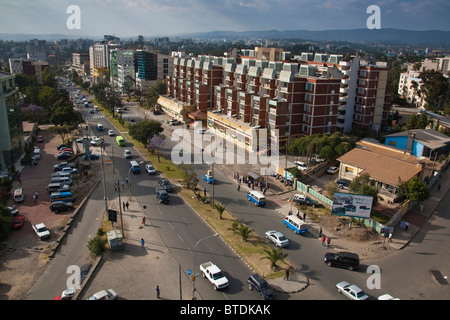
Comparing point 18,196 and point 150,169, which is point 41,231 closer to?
point 18,196

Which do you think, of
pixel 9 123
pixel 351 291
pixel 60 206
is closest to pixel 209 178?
pixel 60 206

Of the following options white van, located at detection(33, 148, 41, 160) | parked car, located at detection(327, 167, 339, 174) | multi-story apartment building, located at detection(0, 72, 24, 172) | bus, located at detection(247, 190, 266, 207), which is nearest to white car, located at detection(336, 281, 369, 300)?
bus, located at detection(247, 190, 266, 207)

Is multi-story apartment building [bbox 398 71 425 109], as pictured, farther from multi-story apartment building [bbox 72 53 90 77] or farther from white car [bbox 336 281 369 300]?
multi-story apartment building [bbox 72 53 90 77]

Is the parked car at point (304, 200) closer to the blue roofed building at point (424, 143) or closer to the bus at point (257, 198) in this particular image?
the bus at point (257, 198)

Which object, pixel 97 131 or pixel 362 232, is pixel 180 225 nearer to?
pixel 362 232

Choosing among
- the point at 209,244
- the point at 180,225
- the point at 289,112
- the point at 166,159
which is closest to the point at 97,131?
the point at 166,159

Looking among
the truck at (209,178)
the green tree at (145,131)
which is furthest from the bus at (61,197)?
the green tree at (145,131)

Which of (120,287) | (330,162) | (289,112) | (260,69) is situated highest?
(260,69)
